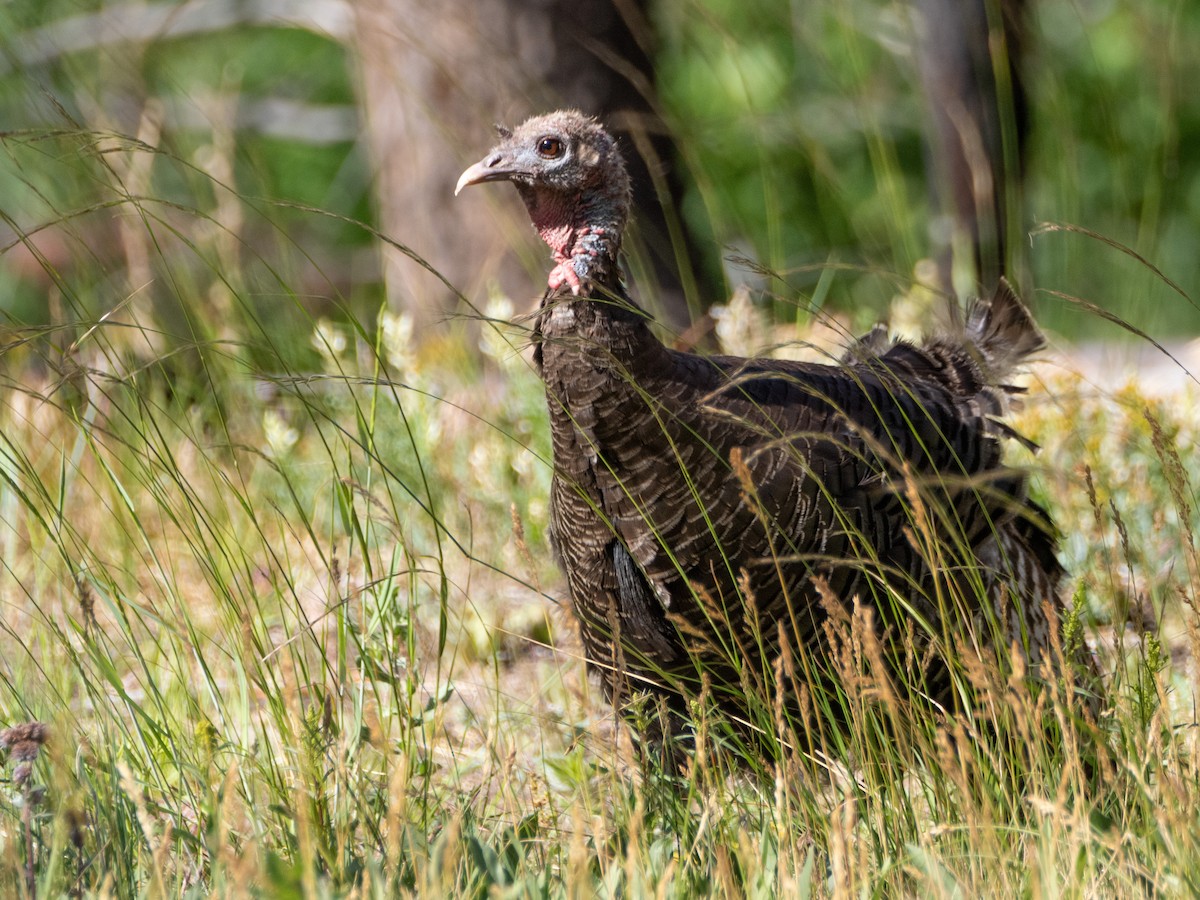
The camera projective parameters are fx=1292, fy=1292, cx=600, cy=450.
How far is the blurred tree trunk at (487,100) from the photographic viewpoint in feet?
15.8

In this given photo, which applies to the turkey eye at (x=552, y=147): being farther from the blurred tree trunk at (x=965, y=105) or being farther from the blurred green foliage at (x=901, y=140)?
the blurred tree trunk at (x=965, y=105)

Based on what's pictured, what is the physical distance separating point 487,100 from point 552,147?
2391 mm

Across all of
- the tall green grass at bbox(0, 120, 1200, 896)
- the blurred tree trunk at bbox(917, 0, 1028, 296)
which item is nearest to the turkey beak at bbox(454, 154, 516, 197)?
the tall green grass at bbox(0, 120, 1200, 896)

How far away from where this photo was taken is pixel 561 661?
12.1 ft

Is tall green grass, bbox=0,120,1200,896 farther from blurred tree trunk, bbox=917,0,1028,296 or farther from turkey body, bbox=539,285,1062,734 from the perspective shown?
blurred tree trunk, bbox=917,0,1028,296

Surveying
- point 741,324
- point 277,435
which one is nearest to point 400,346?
point 277,435

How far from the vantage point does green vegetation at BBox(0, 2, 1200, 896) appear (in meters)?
2.05

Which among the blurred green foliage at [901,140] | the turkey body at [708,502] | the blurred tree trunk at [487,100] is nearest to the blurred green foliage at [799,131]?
the blurred green foliage at [901,140]

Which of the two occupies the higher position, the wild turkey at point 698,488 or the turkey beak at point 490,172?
the turkey beak at point 490,172

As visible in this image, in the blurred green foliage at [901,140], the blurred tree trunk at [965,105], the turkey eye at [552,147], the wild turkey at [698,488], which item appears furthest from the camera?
the blurred tree trunk at [965,105]

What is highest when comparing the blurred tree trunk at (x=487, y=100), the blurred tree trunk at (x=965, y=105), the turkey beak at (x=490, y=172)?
the blurred tree trunk at (x=965, y=105)

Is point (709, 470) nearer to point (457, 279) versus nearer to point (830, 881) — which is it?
point (830, 881)

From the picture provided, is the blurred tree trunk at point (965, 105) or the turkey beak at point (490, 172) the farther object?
the blurred tree trunk at point (965, 105)

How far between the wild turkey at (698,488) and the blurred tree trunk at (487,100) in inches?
69.1
